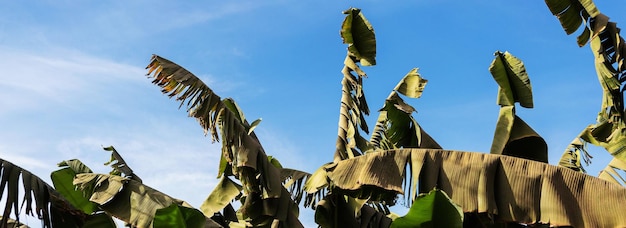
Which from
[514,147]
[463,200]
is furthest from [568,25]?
[463,200]

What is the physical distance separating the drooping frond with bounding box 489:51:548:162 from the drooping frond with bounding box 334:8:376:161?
1.44 meters

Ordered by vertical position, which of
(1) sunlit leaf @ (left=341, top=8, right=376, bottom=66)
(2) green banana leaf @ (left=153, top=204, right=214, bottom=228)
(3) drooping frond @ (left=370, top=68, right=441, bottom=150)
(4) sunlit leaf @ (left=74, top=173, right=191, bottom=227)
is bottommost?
(2) green banana leaf @ (left=153, top=204, right=214, bottom=228)

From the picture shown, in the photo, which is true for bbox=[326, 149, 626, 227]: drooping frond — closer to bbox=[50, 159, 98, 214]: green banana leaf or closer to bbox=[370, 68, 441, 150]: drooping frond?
bbox=[370, 68, 441, 150]: drooping frond

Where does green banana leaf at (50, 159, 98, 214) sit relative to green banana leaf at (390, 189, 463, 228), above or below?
above

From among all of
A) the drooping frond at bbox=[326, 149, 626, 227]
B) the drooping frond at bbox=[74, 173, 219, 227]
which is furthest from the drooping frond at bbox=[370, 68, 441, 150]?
the drooping frond at bbox=[74, 173, 219, 227]

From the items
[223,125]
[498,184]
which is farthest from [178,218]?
[498,184]

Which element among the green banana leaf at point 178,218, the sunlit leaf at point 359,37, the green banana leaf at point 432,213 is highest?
the sunlit leaf at point 359,37

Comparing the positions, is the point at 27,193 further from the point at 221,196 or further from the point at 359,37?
the point at 359,37

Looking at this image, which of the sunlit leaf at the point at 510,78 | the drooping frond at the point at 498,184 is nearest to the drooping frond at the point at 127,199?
the drooping frond at the point at 498,184

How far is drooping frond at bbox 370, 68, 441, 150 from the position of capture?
8.13 metres

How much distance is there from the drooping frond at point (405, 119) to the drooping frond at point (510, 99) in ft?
2.59

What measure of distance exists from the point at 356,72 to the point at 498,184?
8.28 ft

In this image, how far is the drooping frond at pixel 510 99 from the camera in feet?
25.2

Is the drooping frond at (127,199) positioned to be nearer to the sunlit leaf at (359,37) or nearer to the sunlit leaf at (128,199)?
the sunlit leaf at (128,199)
